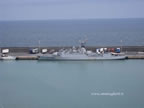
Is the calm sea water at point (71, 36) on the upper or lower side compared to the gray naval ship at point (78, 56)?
upper

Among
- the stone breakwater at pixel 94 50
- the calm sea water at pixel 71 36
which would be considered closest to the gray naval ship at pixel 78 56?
the stone breakwater at pixel 94 50

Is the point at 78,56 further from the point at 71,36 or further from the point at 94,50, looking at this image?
the point at 71,36

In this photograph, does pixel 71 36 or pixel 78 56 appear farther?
pixel 71 36

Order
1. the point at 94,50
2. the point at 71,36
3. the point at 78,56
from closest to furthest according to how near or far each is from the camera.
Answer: the point at 78,56
the point at 94,50
the point at 71,36

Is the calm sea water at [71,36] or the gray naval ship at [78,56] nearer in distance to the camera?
the gray naval ship at [78,56]

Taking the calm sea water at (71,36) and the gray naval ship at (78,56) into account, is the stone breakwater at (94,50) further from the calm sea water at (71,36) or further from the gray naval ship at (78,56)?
the calm sea water at (71,36)

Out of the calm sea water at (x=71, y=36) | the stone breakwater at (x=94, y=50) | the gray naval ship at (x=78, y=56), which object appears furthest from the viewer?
the calm sea water at (x=71, y=36)

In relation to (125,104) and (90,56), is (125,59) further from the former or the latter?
(125,104)

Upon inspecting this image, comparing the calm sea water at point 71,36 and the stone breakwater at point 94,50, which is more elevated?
the calm sea water at point 71,36

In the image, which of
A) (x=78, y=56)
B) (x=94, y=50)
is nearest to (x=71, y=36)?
(x=94, y=50)

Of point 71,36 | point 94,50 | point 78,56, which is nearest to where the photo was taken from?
point 78,56

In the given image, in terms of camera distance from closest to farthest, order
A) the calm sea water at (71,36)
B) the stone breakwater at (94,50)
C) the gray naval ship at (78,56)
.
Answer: the gray naval ship at (78,56) → the stone breakwater at (94,50) → the calm sea water at (71,36)
